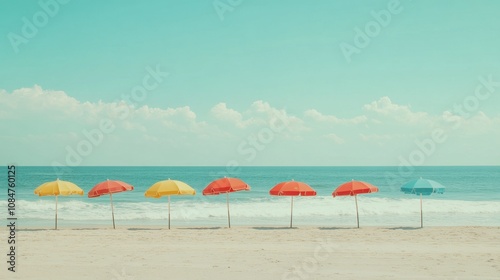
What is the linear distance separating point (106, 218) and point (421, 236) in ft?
56.3

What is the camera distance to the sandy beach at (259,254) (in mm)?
10586

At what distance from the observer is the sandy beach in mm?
10586

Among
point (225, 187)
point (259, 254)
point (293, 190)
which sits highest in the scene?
point (225, 187)

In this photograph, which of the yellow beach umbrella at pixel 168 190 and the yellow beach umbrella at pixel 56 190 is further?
the yellow beach umbrella at pixel 56 190

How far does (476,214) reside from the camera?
27.4m

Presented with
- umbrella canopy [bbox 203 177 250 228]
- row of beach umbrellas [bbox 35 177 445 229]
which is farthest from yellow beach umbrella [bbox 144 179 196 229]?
umbrella canopy [bbox 203 177 250 228]

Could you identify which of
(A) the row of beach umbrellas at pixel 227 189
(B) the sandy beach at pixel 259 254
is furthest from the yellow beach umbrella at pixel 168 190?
(B) the sandy beach at pixel 259 254

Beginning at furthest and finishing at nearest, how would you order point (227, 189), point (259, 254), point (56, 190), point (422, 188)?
point (56, 190)
point (422, 188)
point (227, 189)
point (259, 254)

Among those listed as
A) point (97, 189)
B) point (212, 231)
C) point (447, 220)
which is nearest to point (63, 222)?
point (97, 189)

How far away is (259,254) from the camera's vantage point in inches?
510

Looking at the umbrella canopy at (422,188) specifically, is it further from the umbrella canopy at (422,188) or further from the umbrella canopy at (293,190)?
the umbrella canopy at (293,190)

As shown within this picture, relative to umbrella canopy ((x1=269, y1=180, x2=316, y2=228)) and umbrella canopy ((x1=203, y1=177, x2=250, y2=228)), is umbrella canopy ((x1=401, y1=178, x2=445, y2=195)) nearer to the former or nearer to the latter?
umbrella canopy ((x1=269, y1=180, x2=316, y2=228))

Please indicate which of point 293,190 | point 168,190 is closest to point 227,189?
point 168,190

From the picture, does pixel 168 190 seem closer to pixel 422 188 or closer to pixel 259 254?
pixel 259 254
